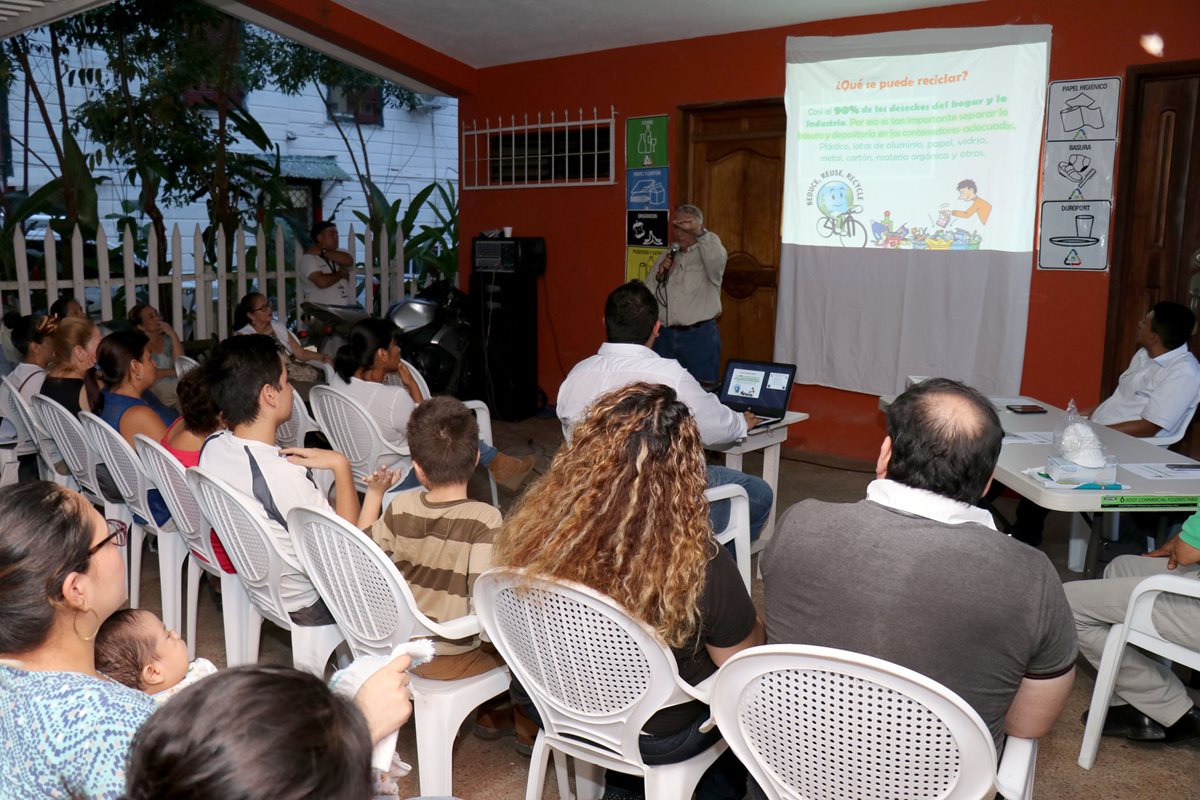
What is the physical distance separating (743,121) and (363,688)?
542 cm

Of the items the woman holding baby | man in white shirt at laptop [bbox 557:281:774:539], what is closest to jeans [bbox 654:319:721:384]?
man in white shirt at laptop [bbox 557:281:774:539]

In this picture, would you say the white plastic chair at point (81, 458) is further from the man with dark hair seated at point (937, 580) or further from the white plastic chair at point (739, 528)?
the man with dark hair seated at point (937, 580)

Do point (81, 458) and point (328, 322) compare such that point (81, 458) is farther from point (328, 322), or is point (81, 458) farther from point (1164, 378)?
point (1164, 378)

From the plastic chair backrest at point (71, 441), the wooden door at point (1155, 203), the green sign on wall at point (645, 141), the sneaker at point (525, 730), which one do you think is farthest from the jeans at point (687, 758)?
the green sign on wall at point (645, 141)

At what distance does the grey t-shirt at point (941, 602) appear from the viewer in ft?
5.30

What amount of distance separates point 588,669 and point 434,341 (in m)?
5.13

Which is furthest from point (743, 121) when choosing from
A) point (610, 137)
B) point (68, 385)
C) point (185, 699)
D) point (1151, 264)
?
point (185, 699)

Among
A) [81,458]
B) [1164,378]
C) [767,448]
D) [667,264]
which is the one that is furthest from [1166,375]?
[81,458]

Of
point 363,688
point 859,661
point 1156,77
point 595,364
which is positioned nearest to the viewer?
point 363,688

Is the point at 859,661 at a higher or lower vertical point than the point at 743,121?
lower

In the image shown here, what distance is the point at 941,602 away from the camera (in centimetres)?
162

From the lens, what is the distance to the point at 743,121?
6195mm

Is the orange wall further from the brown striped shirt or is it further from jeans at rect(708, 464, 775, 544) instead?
the brown striped shirt

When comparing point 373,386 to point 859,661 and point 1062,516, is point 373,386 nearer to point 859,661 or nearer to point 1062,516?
point 859,661
